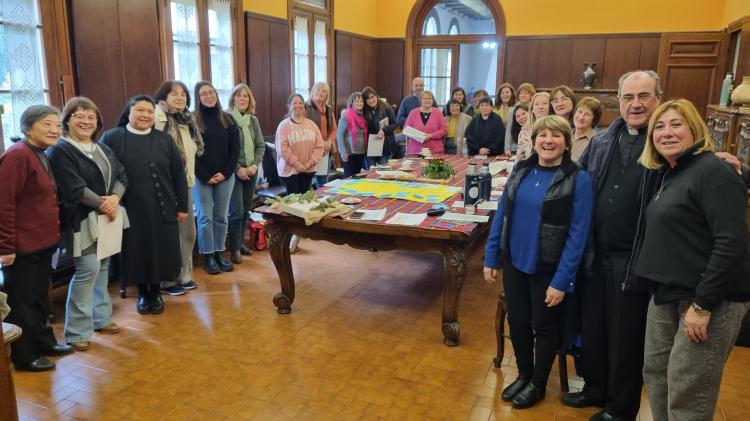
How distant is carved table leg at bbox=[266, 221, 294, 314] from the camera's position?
149 inches

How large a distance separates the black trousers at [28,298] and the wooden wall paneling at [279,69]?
4.83 metres

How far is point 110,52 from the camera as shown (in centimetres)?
512

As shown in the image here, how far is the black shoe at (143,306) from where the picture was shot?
13.0 feet

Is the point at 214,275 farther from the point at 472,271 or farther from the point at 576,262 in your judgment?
the point at 576,262

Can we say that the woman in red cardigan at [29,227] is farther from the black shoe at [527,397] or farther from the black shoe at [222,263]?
the black shoe at [527,397]

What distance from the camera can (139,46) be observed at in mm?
5438

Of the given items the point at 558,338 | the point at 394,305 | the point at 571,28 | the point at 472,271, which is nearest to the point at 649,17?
the point at 571,28

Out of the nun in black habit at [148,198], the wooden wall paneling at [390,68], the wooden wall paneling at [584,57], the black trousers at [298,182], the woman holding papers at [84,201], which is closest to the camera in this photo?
the woman holding papers at [84,201]

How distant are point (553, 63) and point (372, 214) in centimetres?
743

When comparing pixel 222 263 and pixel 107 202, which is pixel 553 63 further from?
pixel 107 202

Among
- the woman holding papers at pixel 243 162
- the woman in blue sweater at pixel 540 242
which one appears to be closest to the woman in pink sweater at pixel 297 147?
the woman holding papers at pixel 243 162

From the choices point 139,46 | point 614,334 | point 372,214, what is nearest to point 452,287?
point 372,214

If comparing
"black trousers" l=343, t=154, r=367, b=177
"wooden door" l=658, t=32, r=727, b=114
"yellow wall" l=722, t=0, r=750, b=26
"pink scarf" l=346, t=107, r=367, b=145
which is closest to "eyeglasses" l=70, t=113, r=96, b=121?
"pink scarf" l=346, t=107, r=367, b=145

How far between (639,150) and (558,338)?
972 millimetres
